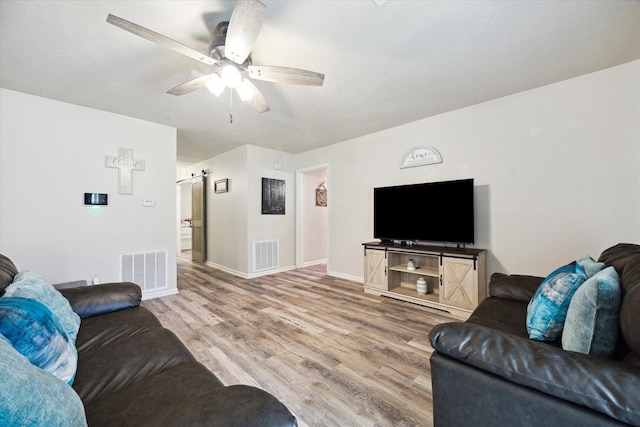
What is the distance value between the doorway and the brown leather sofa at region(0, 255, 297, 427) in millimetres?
3674

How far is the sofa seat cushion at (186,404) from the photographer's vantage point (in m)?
0.67

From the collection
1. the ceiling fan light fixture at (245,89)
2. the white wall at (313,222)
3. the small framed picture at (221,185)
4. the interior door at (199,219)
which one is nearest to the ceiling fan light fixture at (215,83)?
the ceiling fan light fixture at (245,89)

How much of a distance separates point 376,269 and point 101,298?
115 inches

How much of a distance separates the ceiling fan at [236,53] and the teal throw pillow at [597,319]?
6.11 feet

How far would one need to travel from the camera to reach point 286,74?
1834mm

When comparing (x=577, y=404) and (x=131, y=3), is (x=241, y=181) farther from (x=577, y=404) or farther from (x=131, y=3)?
(x=577, y=404)

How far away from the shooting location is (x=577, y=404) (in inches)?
31.4

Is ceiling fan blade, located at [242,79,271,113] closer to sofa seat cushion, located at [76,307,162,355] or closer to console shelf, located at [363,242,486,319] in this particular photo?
sofa seat cushion, located at [76,307,162,355]

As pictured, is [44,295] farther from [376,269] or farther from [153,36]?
[376,269]

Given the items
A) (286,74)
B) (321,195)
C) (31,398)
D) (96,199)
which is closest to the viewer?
(31,398)

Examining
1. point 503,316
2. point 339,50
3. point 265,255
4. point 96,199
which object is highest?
point 339,50

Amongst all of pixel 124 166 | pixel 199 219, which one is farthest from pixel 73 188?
pixel 199 219

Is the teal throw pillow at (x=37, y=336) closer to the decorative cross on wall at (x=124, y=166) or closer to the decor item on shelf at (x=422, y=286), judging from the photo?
the decorative cross on wall at (x=124, y=166)

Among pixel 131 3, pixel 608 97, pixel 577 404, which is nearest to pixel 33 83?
pixel 131 3
